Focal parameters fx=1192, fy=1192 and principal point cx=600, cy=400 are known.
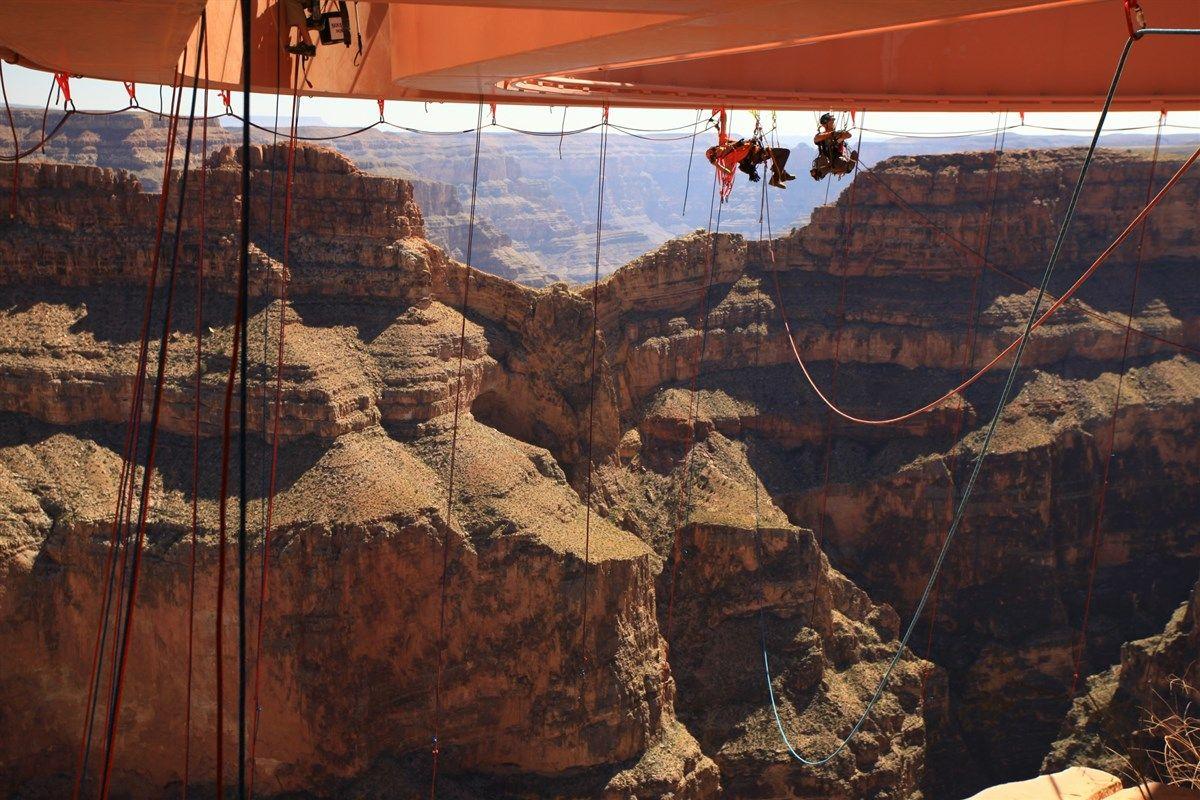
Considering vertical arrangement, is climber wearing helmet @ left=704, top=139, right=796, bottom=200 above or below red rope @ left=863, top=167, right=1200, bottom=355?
above

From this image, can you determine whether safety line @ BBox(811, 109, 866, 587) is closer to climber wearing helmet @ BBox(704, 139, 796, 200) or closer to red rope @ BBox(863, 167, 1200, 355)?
red rope @ BBox(863, 167, 1200, 355)

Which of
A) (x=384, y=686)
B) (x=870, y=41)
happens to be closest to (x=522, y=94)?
(x=870, y=41)

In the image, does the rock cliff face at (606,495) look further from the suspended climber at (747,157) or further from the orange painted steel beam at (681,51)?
the orange painted steel beam at (681,51)

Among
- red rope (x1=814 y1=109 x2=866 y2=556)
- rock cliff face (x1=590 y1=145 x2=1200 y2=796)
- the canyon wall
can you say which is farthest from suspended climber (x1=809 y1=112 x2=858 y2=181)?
red rope (x1=814 y1=109 x2=866 y2=556)

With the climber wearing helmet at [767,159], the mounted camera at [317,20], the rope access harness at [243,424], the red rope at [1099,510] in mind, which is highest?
the mounted camera at [317,20]

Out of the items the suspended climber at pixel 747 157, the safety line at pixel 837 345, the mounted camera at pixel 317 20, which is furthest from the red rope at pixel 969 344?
the mounted camera at pixel 317 20

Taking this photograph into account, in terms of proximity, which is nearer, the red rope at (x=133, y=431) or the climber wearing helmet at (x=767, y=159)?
the red rope at (x=133, y=431)

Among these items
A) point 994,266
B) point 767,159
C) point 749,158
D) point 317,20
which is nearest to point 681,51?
point 317,20

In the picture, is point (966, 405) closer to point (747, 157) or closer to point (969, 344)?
point (969, 344)
